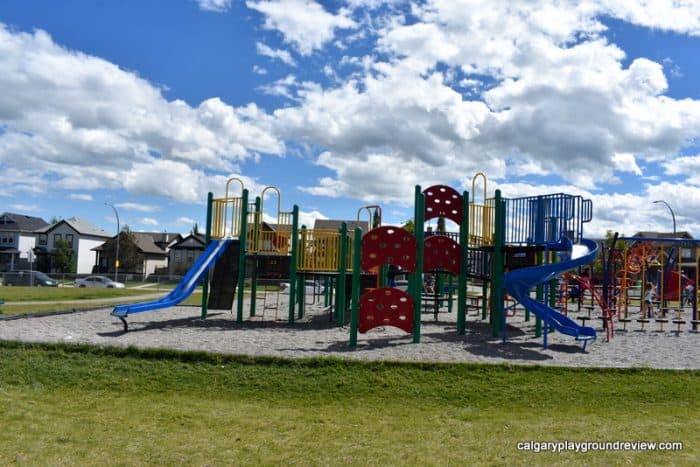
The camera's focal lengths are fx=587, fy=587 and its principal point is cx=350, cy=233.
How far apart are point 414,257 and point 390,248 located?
A: 0.58 metres

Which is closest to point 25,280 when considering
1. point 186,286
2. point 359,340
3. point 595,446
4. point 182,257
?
point 182,257

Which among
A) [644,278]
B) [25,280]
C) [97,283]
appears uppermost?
[644,278]

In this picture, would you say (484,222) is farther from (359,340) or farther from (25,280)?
(25,280)

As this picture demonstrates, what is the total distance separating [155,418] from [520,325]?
12842 millimetres

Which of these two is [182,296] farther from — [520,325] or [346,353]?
[520,325]

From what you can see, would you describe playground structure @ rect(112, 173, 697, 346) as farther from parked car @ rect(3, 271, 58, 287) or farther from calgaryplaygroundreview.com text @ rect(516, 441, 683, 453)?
parked car @ rect(3, 271, 58, 287)

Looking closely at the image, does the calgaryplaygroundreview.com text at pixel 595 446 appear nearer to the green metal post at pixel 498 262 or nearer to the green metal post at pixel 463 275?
the green metal post at pixel 463 275

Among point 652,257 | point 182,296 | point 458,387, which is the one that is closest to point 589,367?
point 458,387

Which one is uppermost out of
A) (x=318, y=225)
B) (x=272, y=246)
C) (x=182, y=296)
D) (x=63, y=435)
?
(x=318, y=225)

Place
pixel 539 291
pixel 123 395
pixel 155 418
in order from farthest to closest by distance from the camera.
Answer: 1. pixel 539 291
2. pixel 123 395
3. pixel 155 418

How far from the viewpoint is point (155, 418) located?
7664 mm

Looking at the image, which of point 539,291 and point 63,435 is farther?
point 539,291

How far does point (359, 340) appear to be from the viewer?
43.3ft

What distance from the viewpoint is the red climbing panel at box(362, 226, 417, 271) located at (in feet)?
43.0
